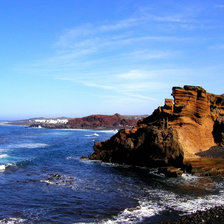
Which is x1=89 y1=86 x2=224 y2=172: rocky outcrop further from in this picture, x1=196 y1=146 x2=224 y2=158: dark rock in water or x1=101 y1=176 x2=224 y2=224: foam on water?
x1=101 y1=176 x2=224 y2=224: foam on water

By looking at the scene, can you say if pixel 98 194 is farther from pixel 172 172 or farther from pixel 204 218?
pixel 172 172

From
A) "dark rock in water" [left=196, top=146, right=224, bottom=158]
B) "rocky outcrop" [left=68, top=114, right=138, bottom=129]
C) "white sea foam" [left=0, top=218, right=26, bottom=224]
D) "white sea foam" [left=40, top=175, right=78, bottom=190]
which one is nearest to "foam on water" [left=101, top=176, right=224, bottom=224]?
"white sea foam" [left=0, top=218, right=26, bottom=224]

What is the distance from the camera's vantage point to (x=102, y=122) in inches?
7205

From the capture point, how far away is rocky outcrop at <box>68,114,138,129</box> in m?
178

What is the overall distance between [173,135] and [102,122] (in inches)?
5821

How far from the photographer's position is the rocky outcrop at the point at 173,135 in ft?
120

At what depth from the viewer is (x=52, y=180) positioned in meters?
30.7

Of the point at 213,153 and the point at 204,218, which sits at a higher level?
the point at 213,153

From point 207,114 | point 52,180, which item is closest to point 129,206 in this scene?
point 52,180

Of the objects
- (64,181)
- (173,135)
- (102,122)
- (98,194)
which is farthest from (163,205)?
(102,122)

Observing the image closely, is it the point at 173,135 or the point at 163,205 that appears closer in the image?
the point at 163,205

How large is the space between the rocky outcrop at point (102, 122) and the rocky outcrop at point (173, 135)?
12905cm

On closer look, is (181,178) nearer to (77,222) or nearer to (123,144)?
(123,144)

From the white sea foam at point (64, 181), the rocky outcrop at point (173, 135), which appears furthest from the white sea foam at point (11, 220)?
the rocky outcrop at point (173, 135)
